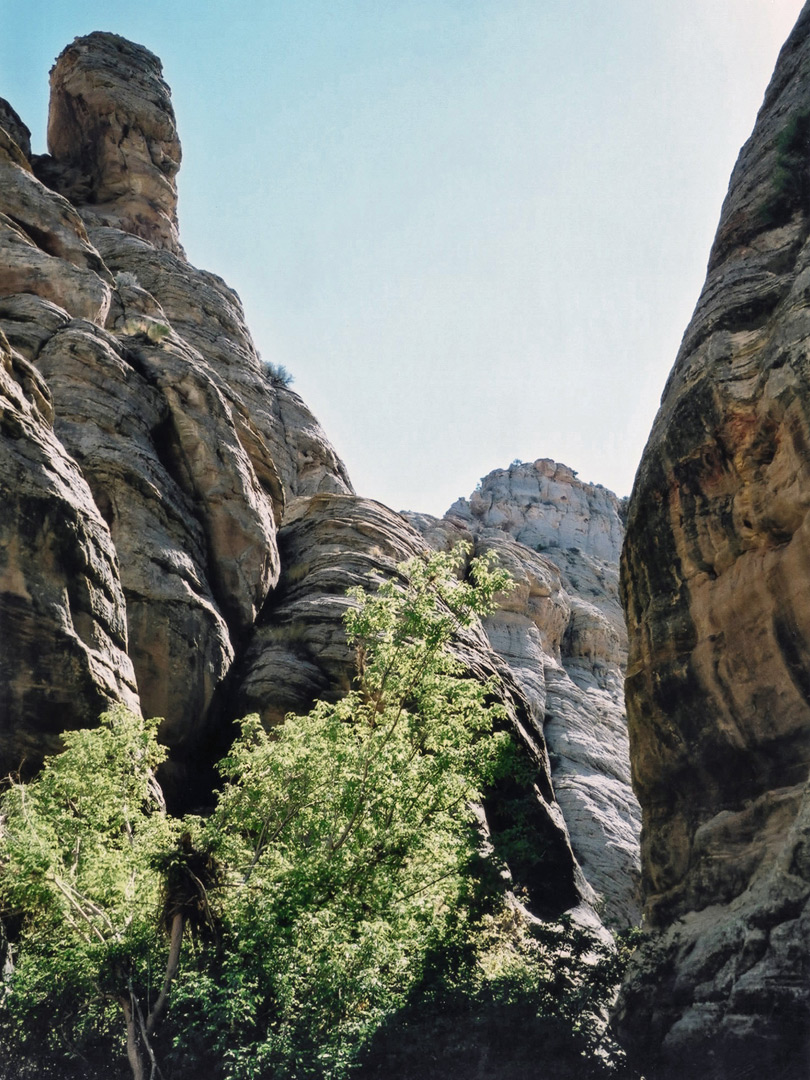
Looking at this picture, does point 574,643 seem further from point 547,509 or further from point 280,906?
point 280,906

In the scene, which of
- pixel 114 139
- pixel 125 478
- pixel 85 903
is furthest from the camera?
pixel 114 139

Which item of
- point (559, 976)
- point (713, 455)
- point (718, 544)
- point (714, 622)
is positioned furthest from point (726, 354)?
point (559, 976)

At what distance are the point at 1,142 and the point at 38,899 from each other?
3348 cm

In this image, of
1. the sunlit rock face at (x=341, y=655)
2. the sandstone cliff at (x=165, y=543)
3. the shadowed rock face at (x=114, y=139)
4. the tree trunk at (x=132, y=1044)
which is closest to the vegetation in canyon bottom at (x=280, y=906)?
the tree trunk at (x=132, y=1044)

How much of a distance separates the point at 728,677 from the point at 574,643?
35638 mm

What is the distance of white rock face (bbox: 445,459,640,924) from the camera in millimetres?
31953

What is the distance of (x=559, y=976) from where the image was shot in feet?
44.2

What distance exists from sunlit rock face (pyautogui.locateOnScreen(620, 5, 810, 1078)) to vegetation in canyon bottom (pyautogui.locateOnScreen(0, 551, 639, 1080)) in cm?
177

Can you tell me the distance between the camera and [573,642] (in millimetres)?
50125

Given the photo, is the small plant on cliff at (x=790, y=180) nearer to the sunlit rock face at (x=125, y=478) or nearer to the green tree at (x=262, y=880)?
the green tree at (x=262, y=880)

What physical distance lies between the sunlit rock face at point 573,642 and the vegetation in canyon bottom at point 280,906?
303cm

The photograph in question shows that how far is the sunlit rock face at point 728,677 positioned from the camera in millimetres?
10797

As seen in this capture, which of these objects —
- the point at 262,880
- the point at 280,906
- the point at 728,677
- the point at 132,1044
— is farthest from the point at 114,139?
the point at 132,1044

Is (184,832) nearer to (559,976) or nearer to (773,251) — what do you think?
(559,976)
